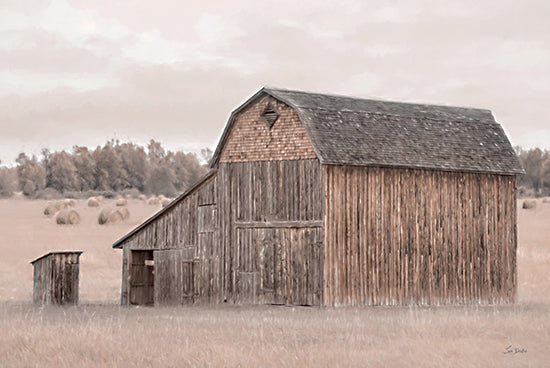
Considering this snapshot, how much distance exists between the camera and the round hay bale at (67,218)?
64.6 meters

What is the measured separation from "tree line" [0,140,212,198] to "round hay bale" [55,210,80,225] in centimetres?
3901

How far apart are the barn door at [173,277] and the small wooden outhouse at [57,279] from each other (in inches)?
105

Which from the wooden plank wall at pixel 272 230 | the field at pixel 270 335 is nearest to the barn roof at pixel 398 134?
the wooden plank wall at pixel 272 230

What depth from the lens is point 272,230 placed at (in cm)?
2945

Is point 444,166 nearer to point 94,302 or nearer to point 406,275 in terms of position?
point 406,275

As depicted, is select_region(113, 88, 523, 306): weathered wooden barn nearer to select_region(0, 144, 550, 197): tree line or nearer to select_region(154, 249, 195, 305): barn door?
select_region(154, 249, 195, 305): barn door

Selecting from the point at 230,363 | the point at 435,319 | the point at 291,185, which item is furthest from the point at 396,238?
the point at 230,363

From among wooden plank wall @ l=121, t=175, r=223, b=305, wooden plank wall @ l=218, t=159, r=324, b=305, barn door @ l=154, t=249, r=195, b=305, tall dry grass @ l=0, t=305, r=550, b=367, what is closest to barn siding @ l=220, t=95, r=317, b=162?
wooden plank wall @ l=218, t=159, r=324, b=305

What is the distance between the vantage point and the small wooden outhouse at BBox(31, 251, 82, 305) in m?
31.2

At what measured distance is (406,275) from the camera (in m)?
29.5

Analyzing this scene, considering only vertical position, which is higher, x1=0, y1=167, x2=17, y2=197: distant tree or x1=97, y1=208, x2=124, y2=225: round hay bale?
x1=0, y1=167, x2=17, y2=197: distant tree

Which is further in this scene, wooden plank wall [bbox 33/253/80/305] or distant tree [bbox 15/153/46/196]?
distant tree [bbox 15/153/46/196]

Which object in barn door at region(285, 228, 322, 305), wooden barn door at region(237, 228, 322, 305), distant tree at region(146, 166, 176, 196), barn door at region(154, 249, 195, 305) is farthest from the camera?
distant tree at region(146, 166, 176, 196)

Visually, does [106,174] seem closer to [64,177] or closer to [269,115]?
[64,177]
